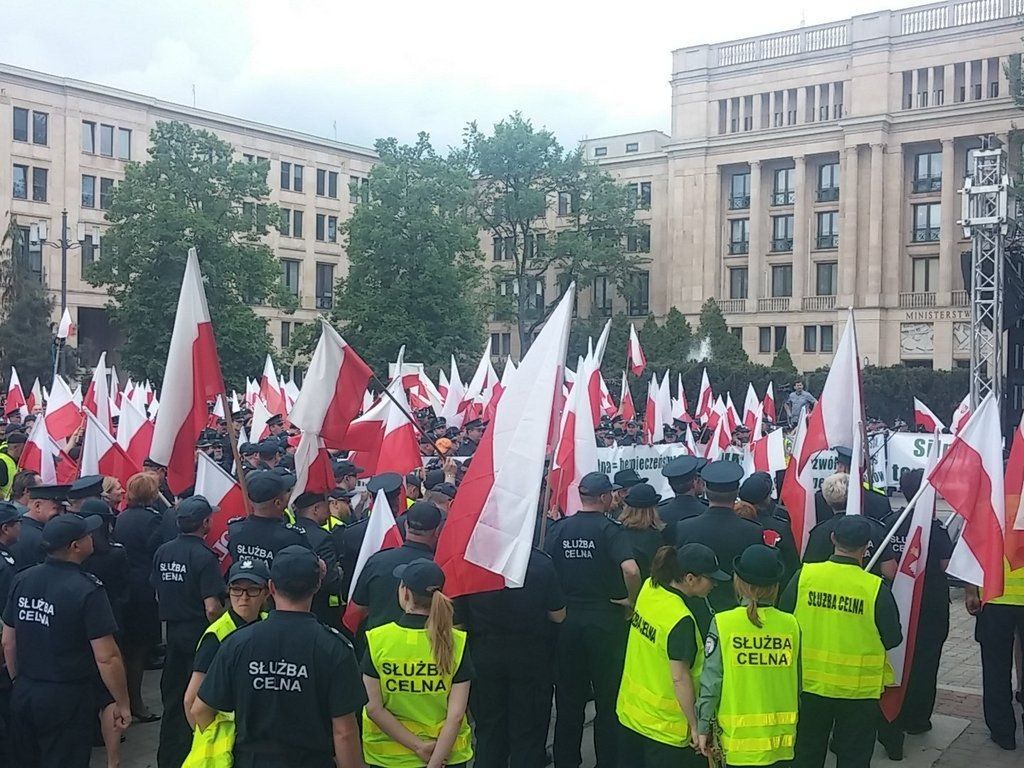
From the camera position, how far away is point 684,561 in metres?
4.98

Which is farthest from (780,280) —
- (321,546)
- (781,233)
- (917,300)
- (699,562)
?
(699,562)

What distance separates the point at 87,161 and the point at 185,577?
177ft

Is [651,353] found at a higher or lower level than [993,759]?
higher

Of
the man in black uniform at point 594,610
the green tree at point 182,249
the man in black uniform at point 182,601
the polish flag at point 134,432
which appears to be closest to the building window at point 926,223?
the green tree at point 182,249

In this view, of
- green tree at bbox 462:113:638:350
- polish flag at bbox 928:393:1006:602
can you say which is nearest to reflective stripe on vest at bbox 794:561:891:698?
polish flag at bbox 928:393:1006:602

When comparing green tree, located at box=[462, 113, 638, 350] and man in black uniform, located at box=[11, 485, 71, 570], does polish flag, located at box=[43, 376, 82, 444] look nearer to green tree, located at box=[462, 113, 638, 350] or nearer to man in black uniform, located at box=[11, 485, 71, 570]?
man in black uniform, located at box=[11, 485, 71, 570]

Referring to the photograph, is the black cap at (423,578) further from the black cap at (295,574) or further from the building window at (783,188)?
the building window at (783,188)

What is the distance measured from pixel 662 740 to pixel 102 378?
1238 cm

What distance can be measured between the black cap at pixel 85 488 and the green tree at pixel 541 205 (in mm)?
49465

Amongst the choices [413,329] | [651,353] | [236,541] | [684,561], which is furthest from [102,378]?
[651,353]

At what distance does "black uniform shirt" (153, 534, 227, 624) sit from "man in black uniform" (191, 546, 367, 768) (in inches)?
91.3

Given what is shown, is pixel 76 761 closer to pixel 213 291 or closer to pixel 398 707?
pixel 398 707

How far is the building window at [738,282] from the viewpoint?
60250mm

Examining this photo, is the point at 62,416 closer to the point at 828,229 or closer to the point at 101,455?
the point at 101,455
